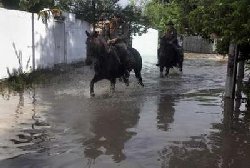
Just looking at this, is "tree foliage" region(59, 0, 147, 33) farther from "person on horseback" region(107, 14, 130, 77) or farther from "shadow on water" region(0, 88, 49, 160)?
"shadow on water" region(0, 88, 49, 160)

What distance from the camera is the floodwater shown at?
7.68m

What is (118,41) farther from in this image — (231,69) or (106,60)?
(231,69)

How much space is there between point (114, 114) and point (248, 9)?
151 inches

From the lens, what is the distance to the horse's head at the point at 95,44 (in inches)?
536

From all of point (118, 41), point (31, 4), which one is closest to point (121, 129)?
point (118, 41)

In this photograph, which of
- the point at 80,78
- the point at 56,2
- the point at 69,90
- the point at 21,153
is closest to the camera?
the point at 21,153

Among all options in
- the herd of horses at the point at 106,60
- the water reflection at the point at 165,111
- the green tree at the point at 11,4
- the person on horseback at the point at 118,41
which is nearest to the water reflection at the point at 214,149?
the water reflection at the point at 165,111

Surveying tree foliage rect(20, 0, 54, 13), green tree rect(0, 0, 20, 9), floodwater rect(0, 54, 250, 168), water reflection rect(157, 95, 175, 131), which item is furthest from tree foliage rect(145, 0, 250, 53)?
green tree rect(0, 0, 20, 9)

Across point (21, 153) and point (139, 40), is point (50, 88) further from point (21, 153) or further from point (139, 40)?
point (139, 40)

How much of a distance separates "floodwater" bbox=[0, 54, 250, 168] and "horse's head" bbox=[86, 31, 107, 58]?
1279mm

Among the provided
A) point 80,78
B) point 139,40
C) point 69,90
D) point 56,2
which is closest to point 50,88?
point 69,90

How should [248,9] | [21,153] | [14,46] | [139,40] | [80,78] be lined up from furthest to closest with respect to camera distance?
[139,40], [80,78], [14,46], [248,9], [21,153]

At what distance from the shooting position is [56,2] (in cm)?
3191

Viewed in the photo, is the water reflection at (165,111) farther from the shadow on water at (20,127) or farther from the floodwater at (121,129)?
the shadow on water at (20,127)
